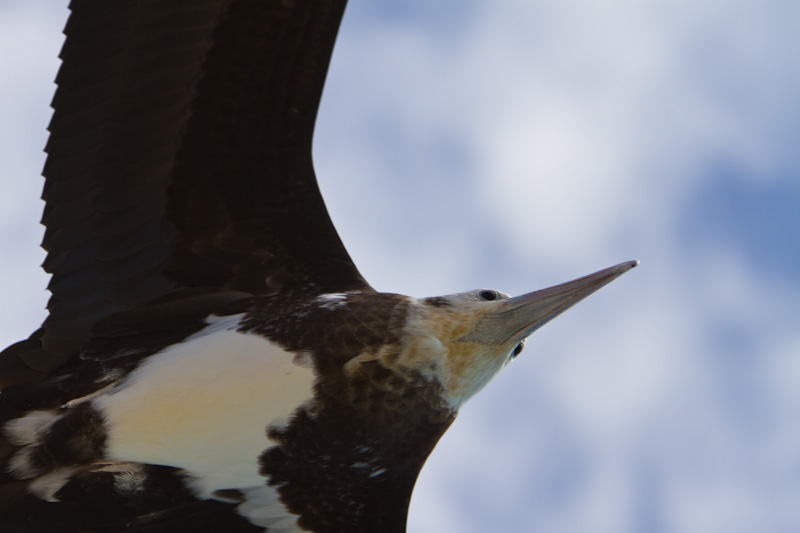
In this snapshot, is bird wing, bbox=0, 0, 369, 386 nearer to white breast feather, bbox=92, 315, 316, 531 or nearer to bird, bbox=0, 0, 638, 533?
bird, bbox=0, 0, 638, 533

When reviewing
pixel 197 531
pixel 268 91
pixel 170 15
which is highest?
pixel 170 15

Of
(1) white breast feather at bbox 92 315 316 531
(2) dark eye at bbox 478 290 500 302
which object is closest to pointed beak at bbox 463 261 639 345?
(2) dark eye at bbox 478 290 500 302

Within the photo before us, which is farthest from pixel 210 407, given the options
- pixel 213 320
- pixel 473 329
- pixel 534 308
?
pixel 534 308

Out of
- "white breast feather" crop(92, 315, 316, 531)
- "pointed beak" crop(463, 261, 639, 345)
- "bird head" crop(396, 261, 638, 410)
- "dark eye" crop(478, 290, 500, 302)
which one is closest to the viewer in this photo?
"white breast feather" crop(92, 315, 316, 531)

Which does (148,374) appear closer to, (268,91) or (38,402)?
(38,402)

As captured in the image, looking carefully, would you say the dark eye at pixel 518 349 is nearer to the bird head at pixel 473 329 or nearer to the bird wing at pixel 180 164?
the bird head at pixel 473 329

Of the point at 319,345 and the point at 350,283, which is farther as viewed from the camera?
the point at 350,283

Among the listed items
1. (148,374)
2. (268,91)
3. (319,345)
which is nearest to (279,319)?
(319,345)
